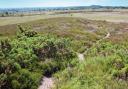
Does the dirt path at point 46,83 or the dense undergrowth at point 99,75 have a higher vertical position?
the dense undergrowth at point 99,75

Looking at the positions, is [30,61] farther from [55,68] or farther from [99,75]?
[99,75]

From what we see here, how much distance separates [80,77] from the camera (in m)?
22.0

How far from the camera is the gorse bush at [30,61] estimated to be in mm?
21469

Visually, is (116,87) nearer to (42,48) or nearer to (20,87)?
(20,87)

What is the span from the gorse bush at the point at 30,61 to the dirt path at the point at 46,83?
48 cm

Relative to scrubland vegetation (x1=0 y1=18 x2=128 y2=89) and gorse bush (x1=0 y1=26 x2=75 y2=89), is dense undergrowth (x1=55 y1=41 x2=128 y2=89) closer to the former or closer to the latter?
scrubland vegetation (x1=0 y1=18 x2=128 y2=89)

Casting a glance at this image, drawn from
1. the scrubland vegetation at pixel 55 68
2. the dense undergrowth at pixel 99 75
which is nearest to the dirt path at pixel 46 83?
the scrubland vegetation at pixel 55 68

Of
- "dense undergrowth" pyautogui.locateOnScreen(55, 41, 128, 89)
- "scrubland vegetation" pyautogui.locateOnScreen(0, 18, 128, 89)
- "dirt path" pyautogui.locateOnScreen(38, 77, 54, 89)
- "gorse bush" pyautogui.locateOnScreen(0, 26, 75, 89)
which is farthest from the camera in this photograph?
"dirt path" pyautogui.locateOnScreen(38, 77, 54, 89)

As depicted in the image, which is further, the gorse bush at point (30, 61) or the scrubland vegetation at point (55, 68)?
the gorse bush at point (30, 61)

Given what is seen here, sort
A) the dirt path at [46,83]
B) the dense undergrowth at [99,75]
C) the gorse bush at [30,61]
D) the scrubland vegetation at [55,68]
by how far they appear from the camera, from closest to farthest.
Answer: the dense undergrowth at [99,75] < the scrubland vegetation at [55,68] < the gorse bush at [30,61] < the dirt path at [46,83]

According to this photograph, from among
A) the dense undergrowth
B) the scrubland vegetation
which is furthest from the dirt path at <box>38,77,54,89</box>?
the dense undergrowth

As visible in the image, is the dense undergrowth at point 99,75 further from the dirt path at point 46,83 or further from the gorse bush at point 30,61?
the gorse bush at point 30,61

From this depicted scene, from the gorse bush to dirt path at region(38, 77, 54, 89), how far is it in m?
0.48

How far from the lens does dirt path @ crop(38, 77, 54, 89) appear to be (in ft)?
75.3
